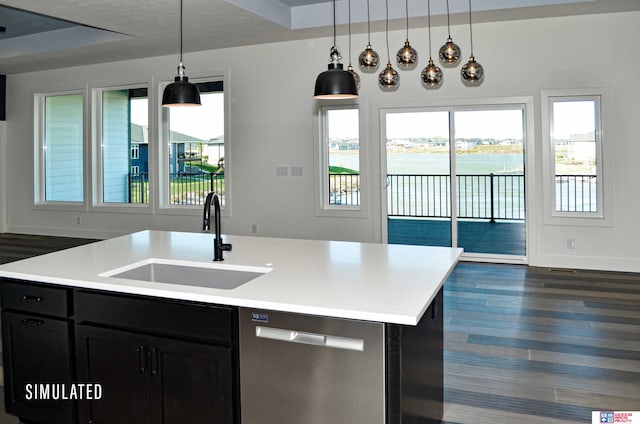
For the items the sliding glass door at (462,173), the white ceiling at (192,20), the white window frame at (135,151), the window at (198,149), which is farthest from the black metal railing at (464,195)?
the white window frame at (135,151)

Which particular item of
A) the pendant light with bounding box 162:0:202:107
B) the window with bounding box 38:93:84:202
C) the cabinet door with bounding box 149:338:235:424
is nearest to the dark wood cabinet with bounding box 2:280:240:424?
the cabinet door with bounding box 149:338:235:424

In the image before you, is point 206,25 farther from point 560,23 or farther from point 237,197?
point 560,23

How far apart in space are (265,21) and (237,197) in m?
2.64

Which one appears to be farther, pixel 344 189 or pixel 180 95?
pixel 344 189

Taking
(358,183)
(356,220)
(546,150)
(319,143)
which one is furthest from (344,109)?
(546,150)

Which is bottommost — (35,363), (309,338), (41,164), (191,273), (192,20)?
(35,363)

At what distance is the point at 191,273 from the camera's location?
2.64 metres

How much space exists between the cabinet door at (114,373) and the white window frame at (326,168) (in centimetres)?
513

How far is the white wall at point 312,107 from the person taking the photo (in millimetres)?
5957

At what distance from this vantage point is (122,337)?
2188 mm

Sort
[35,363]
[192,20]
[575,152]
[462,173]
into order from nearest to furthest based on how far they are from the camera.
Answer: [35,363]
[192,20]
[575,152]
[462,173]

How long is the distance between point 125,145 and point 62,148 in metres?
1.40

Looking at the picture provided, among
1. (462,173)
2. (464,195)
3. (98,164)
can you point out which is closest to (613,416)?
(462,173)

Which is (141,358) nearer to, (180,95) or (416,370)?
(416,370)
